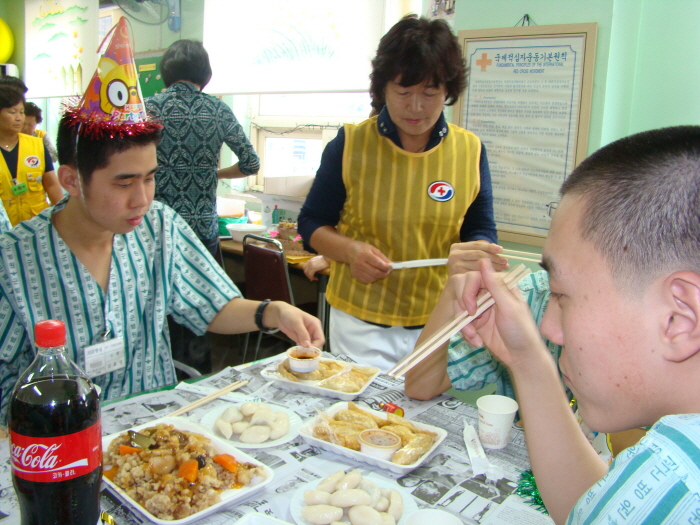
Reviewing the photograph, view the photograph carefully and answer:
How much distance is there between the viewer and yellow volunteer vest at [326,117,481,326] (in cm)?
203

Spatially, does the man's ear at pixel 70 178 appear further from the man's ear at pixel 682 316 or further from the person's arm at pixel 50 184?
the person's arm at pixel 50 184

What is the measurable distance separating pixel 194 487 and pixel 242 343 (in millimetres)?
3168

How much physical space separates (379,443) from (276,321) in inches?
23.2

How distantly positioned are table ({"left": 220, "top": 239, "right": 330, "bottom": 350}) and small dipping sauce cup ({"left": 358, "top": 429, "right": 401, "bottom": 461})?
6.52ft

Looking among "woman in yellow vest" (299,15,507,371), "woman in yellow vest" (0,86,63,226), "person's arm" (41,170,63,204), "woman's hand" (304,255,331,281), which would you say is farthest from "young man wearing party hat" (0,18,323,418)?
"person's arm" (41,170,63,204)

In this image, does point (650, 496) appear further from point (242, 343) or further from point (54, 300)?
point (242, 343)

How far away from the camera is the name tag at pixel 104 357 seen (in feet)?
4.88

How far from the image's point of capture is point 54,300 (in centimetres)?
155

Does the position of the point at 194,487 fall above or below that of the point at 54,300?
below

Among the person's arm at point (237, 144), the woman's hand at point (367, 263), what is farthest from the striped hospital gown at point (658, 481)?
the person's arm at point (237, 144)

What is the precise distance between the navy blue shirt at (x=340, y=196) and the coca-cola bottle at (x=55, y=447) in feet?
4.35

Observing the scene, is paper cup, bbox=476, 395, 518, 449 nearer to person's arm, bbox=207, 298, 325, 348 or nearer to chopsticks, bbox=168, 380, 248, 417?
person's arm, bbox=207, 298, 325, 348

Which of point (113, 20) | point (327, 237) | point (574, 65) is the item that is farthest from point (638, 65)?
point (113, 20)

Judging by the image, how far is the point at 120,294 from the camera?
1.66 meters
